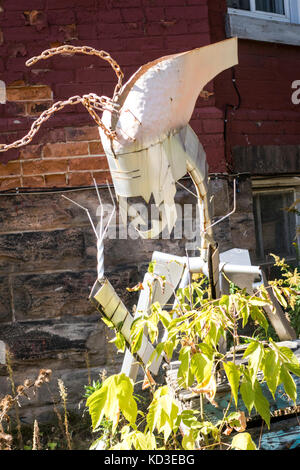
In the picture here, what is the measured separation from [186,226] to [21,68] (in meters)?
1.58

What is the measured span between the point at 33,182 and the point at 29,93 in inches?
24.4

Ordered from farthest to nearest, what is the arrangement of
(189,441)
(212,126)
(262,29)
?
(262,29) < (212,126) < (189,441)

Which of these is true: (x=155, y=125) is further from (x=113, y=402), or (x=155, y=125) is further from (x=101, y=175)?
(x=101, y=175)

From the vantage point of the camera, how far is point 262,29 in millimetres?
A: 4203

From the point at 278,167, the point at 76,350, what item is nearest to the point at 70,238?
the point at 76,350

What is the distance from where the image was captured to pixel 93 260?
142 inches

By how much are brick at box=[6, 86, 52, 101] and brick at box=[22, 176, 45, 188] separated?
0.55 m

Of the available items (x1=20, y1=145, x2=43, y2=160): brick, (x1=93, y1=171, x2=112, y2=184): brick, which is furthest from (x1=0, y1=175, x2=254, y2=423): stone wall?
(x1=20, y1=145, x2=43, y2=160): brick

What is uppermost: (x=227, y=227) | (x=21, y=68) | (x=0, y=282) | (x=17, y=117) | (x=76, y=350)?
(x=21, y=68)

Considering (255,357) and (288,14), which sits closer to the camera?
(255,357)

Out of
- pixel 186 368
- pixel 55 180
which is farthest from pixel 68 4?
pixel 186 368

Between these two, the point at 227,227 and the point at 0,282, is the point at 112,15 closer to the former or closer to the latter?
the point at 227,227

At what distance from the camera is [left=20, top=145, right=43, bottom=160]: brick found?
11.7 ft

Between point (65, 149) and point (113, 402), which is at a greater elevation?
point (65, 149)
